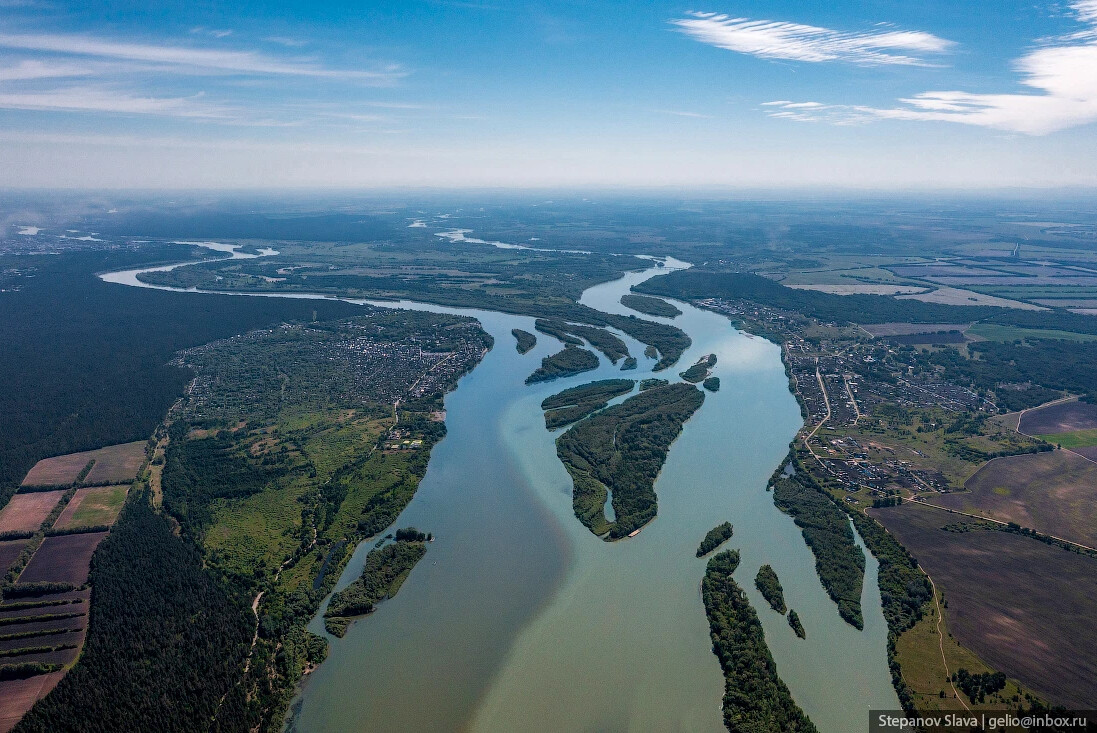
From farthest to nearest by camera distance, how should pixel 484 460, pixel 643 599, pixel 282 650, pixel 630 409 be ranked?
pixel 630 409 < pixel 484 460 < pixel 643 599 < pixel 282 650

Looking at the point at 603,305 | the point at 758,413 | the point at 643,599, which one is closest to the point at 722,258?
the point at 603,305

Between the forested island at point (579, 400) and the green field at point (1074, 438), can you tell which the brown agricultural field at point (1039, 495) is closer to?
the green field at point (1074, 438)

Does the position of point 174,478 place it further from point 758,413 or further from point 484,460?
point 758,413

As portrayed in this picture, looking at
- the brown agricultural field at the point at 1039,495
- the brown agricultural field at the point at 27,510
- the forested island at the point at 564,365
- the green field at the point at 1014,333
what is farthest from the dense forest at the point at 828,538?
the green field at the point at 1014,333

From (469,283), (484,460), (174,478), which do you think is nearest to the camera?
(174,478)

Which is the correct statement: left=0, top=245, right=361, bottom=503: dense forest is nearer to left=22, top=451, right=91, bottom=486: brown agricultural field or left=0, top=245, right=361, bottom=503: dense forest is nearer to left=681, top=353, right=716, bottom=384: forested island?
left=22, top=451, right=91, bottom=486: brown agricultural field

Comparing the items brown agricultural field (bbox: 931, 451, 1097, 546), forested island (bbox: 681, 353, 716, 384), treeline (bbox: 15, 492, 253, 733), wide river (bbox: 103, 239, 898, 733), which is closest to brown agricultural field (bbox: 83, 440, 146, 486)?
treeline (bbox: 15, 492, 253, 733)

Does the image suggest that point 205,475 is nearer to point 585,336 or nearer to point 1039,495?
point 585,336
